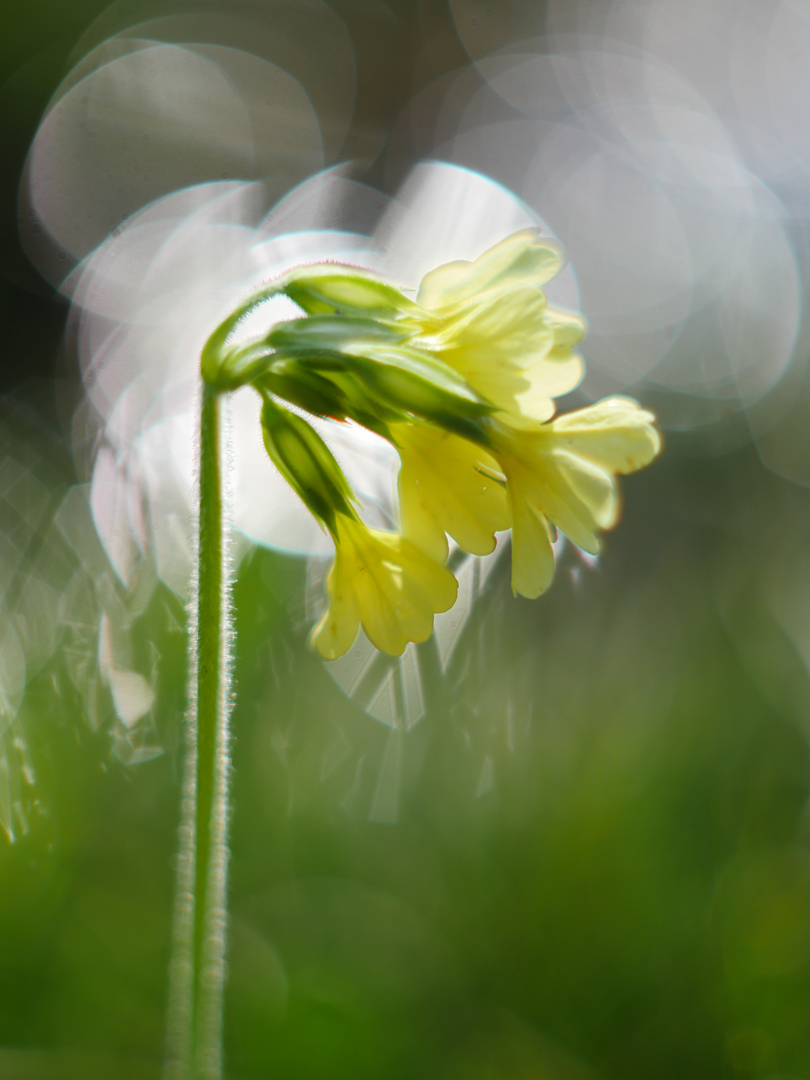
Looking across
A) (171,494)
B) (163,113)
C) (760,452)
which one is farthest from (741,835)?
(163,113)

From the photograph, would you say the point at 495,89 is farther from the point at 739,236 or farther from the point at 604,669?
the point at 604,669

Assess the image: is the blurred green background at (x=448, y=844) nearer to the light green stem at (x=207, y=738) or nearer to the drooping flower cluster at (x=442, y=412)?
the light green stem at (x=207, y=738)

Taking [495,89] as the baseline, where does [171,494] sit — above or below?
below

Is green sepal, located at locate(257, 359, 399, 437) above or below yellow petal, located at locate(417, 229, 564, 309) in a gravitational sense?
below

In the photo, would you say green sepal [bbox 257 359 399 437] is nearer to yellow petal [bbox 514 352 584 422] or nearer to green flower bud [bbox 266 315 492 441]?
green flower bud [bbox 266 315 492 441]

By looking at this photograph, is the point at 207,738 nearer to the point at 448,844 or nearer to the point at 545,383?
the point at 545,383

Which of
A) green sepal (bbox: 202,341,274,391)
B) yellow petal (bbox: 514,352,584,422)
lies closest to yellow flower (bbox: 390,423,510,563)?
yellow petal (bbox: 514,352,584,422)

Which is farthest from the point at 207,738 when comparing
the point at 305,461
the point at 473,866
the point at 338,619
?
the point at 473,866
